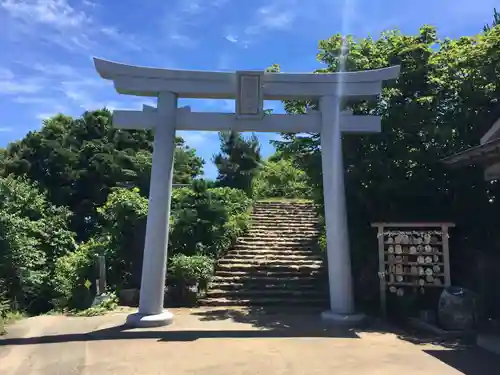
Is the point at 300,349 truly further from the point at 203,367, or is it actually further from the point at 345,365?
the point at 203,367

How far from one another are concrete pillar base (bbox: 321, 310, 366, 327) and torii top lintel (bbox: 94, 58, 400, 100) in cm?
432

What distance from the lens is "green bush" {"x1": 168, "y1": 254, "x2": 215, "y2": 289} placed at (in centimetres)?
1191

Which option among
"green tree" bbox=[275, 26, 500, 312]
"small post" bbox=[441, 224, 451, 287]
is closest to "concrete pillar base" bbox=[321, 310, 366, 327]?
"small post" bbox=[441, 224, 451, 287]

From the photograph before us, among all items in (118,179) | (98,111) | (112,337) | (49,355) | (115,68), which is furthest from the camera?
Answer: (98,111)

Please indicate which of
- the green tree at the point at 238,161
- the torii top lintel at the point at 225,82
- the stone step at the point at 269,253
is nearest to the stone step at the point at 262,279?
the stone step at the point at 269,253

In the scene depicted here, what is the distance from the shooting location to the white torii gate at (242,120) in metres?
9.16

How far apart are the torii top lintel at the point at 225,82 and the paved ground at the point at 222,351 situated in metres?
4.47

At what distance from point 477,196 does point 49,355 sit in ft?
28.5

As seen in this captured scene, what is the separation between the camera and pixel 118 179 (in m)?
23.0

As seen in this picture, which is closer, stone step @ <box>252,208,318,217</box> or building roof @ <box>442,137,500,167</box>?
building roof @ <box>442,137,500,167</box>

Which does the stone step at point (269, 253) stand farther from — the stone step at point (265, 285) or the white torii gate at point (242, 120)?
the white torii gate at point (242, 120)

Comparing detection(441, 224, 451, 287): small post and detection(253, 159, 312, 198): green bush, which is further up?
detection(253, 159, 312, 198): green bush

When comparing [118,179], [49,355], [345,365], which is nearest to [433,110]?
[345,365]

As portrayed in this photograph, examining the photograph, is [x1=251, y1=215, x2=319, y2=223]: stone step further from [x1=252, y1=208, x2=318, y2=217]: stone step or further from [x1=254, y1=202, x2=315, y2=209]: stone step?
[x1=254, y1=202, x2=315, y2=209]: stone step
